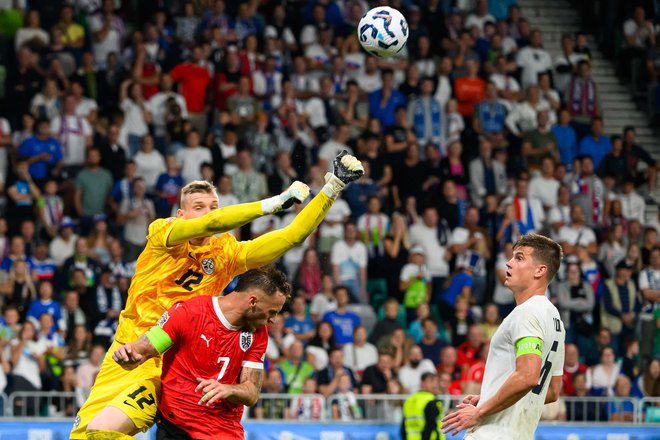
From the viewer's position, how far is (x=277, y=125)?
62.7ft

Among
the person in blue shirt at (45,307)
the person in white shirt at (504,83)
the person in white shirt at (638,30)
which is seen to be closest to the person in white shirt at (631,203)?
the person in white shirt at (504,83)

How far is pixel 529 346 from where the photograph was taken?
7.73 meters

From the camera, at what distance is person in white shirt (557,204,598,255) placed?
18922 millimetres

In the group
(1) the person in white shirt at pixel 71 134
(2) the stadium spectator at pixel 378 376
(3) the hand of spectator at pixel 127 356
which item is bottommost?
(2) the stadium spectator at pixel 378 376

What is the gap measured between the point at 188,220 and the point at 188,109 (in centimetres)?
1103

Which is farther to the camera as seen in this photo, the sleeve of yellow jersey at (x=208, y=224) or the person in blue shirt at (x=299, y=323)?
the person in blue shirt at (x=299, y=323)

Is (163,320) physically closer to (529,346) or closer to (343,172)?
(343,172)

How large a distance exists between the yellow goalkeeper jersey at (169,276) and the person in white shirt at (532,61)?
13150mm

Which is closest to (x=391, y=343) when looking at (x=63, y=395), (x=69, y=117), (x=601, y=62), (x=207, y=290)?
(x=63, y=395)

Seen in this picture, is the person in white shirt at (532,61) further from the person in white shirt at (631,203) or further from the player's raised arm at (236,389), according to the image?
the player's raised arm at (236,389)

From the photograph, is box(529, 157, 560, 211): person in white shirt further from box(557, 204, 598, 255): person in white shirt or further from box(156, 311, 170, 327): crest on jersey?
box(156, 311, 170, 327): crest on jersey

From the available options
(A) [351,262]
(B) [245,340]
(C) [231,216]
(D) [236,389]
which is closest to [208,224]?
(C) [231,216]

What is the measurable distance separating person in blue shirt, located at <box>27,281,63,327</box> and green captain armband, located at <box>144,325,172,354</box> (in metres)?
8.25

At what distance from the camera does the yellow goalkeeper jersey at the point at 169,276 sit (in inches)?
355
